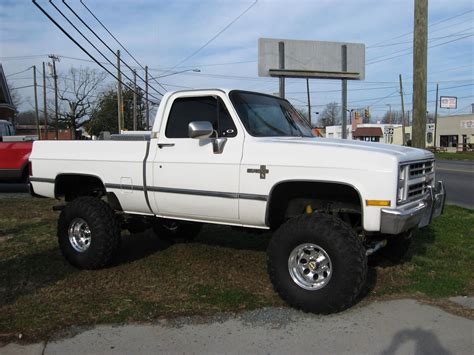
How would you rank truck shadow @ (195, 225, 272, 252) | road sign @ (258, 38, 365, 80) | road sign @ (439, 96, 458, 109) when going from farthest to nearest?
1. road sign @ (439, 96, 458, 109)
2. road sign @ (258, 38, 365, 80)
3. truck shadow @ (195, 225, 272, 252)

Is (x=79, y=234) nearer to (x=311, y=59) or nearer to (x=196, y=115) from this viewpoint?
(x=196, y=115)

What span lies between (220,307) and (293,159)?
1553 millimetres

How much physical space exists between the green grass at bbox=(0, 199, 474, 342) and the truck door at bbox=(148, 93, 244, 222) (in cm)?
78

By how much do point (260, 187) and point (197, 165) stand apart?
79 cm

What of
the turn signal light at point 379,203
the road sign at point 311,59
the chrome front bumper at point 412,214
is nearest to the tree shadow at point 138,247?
the turn signal light at point 379,203

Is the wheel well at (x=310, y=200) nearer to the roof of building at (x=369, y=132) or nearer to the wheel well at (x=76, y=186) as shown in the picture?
the wheel well at (x=76, y=186)

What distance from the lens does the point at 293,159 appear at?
4801 millimetres

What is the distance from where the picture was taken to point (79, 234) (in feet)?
20.8

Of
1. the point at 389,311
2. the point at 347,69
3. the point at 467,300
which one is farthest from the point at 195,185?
the point at 347,69

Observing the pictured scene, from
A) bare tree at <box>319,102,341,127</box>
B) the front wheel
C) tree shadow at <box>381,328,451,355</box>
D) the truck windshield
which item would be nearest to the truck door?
the truck windshield

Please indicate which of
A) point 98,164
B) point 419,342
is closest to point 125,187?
point 98,164

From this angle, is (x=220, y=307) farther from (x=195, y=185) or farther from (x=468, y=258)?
(x=468, y=258)

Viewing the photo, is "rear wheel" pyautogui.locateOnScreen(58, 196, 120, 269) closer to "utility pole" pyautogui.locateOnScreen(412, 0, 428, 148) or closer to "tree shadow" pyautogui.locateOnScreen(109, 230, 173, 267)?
"tree shadow" pyautogui.locateOnScreen(109, 230, 173, 267)

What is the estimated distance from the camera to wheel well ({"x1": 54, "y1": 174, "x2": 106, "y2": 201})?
259 inches
